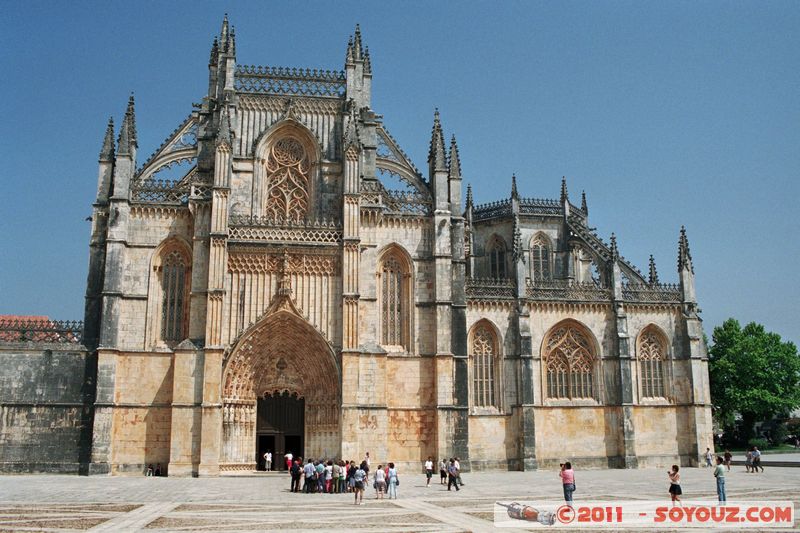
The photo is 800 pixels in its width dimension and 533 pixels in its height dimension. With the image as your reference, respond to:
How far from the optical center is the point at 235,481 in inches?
1259

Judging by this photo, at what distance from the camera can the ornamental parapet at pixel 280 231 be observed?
36594mm

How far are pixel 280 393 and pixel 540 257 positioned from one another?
914 inches

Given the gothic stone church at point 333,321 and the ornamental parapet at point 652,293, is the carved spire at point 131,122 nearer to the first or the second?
the gothic stone church at point 333,321

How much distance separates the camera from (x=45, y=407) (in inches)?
1358

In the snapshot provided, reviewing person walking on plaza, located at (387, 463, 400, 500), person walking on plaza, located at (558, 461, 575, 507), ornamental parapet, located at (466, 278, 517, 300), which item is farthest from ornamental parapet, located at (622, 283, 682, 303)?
person walking on plaza, located at (558, 461, 575, 507)

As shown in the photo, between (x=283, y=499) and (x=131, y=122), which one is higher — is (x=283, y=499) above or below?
below

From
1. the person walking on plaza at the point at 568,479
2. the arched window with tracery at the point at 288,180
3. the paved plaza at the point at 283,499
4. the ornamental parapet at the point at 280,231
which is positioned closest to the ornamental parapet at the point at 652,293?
the paved plaza at the point at 283,499

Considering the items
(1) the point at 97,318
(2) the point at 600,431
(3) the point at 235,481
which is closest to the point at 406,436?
(3) the point at 235,481

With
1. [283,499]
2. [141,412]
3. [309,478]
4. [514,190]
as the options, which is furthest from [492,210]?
[283,499]

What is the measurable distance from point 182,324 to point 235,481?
8172mm

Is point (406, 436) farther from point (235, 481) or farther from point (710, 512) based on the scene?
point (710, 512)

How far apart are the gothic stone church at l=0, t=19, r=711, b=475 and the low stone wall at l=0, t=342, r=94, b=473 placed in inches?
28.4

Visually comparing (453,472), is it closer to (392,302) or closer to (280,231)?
(392,302)

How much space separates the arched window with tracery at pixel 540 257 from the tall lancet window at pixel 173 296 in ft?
81.9
